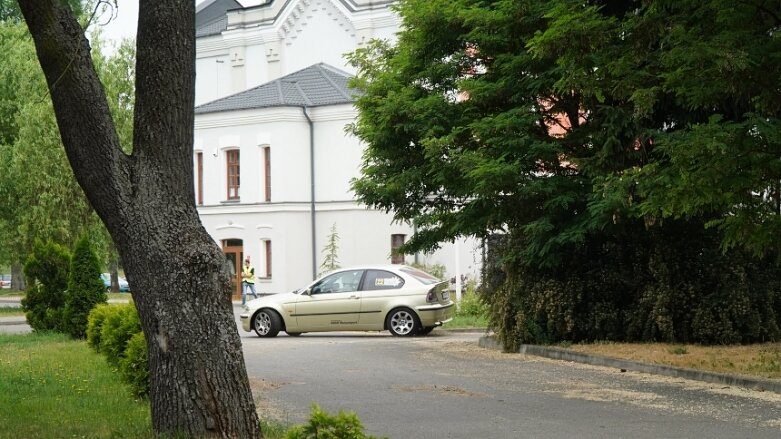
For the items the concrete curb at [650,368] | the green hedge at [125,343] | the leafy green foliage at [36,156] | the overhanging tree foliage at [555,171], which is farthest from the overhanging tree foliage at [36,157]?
the concrete curb at [650,368]

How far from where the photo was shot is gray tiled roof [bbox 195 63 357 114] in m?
50.3

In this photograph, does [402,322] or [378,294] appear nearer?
[378,294]

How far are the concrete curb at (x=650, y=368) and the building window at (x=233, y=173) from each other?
31.6 metres

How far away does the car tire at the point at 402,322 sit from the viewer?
2548cm

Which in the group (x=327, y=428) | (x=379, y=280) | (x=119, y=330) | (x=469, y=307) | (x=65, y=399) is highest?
(x=379, y=280)

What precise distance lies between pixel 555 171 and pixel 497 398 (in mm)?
7505

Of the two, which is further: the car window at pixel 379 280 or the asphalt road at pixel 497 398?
the car window at pixel 379 280

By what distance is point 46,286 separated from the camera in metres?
27.5

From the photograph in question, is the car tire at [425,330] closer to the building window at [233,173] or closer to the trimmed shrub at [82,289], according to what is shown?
the trimmed shrub at [82,289]

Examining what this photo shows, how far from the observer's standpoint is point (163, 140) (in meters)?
9.21

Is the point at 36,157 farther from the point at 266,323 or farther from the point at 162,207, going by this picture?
the point at 162,207

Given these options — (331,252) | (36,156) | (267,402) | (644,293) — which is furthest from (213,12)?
(267,402)

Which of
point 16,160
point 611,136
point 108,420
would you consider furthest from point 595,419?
point 16,160

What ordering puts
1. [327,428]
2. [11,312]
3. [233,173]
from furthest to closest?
[233,173] → [11,312] → [327,428]
